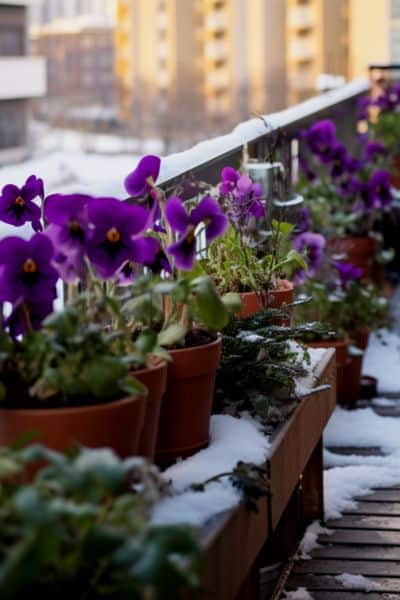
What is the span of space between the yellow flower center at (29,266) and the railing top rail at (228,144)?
3.36 feet

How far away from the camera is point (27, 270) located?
175 centimetres

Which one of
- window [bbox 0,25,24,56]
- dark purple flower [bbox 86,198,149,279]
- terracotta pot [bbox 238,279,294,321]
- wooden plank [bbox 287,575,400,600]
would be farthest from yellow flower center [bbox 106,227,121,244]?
window [bbox 0,25,24,56]

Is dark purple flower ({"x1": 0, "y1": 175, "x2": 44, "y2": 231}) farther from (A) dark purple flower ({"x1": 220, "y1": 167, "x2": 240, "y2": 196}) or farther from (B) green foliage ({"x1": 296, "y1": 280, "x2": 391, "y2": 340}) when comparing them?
(B) green foliage ({"x1": 296, "y1": 280, "x2": 391, "y2": 340})

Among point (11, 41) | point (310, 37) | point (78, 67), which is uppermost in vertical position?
point (11, 41)

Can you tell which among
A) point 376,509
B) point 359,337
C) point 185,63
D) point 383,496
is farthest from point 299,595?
point 185,63

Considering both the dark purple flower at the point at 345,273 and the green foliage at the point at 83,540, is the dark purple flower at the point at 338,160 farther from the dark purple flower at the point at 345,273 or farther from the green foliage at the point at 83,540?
the green foliage at the point at 83,540

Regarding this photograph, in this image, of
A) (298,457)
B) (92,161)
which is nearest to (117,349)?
(298,457)

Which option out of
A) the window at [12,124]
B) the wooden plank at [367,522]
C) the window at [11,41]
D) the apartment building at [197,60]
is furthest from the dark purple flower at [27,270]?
the apartment building at [197,60]

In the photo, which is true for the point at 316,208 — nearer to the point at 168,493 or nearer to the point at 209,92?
the point at 168,493

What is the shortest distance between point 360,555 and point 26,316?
1207 millimetres

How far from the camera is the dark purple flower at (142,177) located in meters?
2.17

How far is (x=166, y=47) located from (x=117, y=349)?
92481mm

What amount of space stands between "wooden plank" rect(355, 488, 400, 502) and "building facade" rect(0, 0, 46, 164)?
177 ft

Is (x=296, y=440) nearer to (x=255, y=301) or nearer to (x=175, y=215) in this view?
(x=255, y=301)
